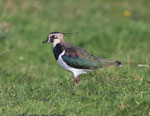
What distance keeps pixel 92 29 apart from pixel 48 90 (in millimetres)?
6861

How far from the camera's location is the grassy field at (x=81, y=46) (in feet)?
20.4

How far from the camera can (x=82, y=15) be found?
15031mm

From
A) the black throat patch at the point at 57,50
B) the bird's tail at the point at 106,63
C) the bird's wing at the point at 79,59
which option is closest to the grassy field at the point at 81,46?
the bird's tail at the point at 106,63

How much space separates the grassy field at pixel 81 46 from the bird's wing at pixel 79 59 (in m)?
0.29

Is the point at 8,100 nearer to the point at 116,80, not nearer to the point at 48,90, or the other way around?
the point at 48,90

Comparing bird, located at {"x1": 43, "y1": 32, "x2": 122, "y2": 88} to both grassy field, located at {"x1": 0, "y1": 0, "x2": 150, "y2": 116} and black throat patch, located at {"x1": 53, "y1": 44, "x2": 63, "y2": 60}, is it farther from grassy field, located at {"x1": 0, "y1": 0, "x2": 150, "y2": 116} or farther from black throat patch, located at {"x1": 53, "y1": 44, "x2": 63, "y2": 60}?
grassy field, located at {"x1": 0, "y1": 0, "x2": 150, "y2": 116}

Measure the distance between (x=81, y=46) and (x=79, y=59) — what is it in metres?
4.90

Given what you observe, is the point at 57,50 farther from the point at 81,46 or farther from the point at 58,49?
the point at 81,46

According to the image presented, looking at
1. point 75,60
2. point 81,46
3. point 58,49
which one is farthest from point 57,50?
point 81,46

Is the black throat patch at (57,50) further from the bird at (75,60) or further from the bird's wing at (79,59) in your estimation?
the bird's wing at (79,59)

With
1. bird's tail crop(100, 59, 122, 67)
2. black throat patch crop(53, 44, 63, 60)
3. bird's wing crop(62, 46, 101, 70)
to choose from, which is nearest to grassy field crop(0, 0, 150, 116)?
bird's tail crop(100, 59, 122, 67)

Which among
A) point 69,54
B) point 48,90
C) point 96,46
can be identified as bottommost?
point 96,46

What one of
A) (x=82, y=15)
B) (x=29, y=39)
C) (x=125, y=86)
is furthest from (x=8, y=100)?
(x=82, y=15)

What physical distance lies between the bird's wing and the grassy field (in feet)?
0.95
